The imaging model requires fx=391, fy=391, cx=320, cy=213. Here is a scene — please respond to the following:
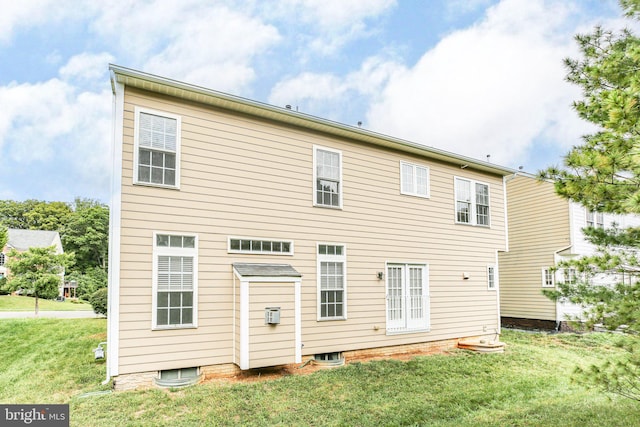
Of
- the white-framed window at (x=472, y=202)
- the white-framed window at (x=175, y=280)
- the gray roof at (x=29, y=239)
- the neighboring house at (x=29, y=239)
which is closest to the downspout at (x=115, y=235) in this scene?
the white-framed window at (x=175, y=280)

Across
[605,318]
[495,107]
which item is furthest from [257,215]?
[495,107]

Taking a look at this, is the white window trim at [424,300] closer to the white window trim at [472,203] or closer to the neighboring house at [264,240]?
the neighboring house at [264,240]

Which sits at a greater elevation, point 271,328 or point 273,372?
point 271,328

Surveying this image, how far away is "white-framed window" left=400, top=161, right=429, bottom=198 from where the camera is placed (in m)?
10.2

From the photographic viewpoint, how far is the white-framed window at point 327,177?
866 cm

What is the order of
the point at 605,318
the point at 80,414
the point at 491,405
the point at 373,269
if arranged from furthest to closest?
the point at 373,269
the point at 491,405
the point at 80,414
the point at 605,318

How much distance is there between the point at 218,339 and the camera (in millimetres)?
6973

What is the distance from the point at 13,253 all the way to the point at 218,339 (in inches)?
672

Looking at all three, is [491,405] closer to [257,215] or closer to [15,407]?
[257,215]

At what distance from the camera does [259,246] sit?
303 inches

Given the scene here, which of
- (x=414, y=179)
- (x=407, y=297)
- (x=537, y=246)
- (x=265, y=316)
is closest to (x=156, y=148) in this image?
(x=265, y=316)

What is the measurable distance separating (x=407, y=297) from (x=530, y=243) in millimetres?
8363

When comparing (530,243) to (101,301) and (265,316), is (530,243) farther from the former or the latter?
(101,301)

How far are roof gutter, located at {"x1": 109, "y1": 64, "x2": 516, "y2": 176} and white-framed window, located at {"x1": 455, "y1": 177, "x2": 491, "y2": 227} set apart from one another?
0.63m
